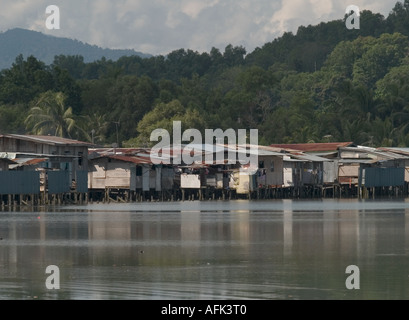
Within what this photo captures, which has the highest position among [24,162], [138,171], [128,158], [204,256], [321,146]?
[321,146]

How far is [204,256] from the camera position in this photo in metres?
27.1

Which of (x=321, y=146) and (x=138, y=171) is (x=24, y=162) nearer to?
(x=138, y=171)

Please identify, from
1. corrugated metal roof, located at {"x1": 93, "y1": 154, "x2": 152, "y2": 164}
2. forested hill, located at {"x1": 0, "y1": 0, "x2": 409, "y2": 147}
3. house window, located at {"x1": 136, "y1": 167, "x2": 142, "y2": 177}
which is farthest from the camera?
forested hill, located at {"x1": 0, "y1": 0, "x2": 409, "y2": 147}

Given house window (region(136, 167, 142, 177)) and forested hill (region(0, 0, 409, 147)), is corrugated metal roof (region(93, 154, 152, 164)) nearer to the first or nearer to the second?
house window (region(136, 167, 142, 177))

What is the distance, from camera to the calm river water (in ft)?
66.8

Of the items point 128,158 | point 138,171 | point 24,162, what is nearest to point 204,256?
point 24,162

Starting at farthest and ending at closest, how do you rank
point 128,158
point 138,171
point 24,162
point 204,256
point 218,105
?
point 218,105, point 138,171, point 128,158, point 24,162, point 204,256

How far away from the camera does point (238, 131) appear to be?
94312 mm

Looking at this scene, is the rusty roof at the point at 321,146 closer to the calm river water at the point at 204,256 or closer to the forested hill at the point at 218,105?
the forested hill at the point at 218,105

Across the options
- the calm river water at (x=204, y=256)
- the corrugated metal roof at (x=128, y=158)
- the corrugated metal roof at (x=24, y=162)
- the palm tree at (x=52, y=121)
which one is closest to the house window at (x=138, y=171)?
the corrugated metal roof at (x=128, y=158)

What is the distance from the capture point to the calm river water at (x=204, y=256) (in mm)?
20375

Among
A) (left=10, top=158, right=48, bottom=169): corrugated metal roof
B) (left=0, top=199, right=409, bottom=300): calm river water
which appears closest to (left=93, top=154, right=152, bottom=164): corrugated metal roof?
(left=10, top=158, right=48, bottom=169): corrugated metal roof
